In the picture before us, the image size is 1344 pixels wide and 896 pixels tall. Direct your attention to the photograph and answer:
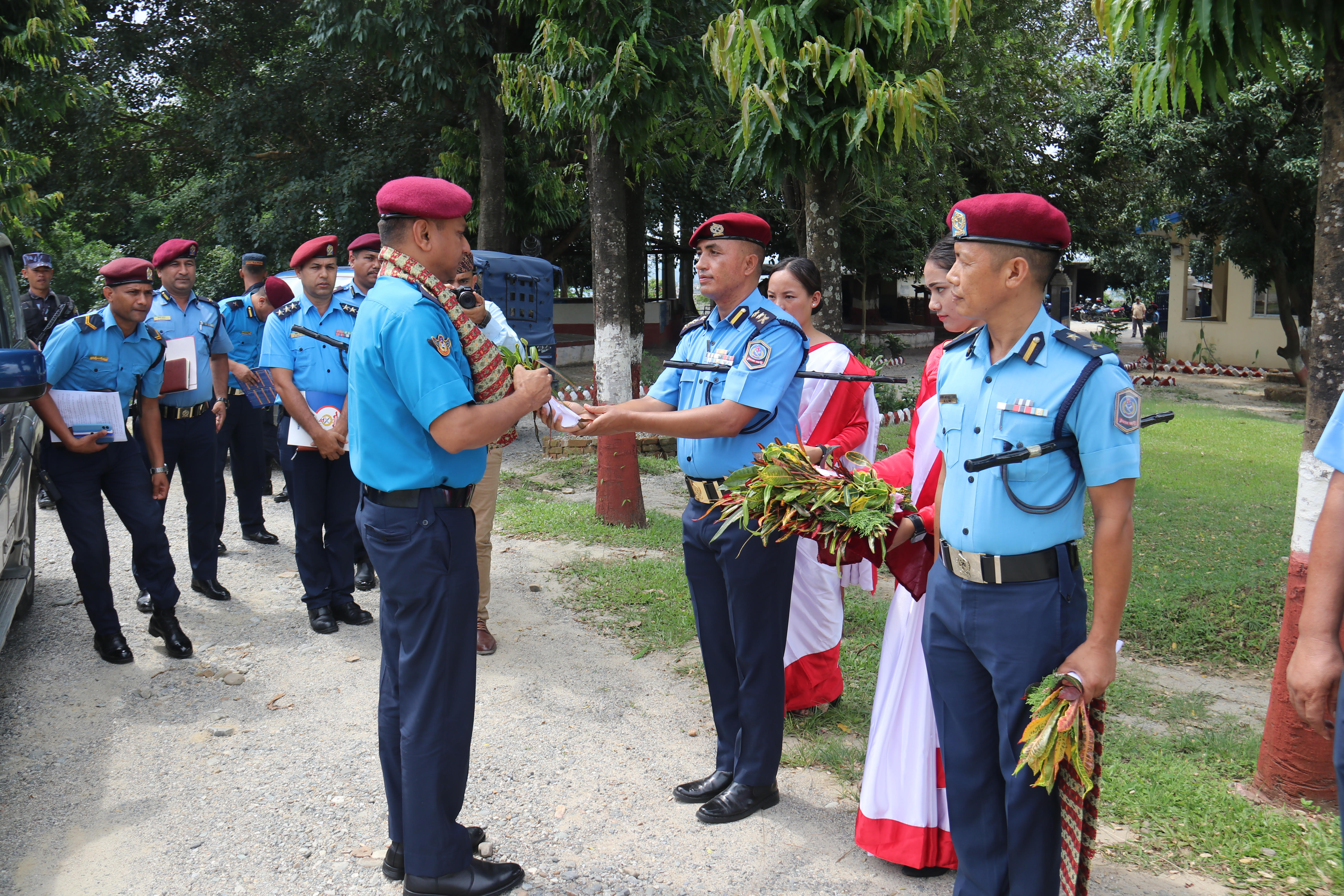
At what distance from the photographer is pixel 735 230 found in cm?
371

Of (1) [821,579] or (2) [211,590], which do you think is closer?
(1) [821,579]

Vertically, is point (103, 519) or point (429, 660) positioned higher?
point (103, 519)

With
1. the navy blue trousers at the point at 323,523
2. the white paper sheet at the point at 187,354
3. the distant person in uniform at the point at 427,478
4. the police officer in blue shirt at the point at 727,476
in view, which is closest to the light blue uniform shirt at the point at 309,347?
the navy blue trousers at the point at 323,523

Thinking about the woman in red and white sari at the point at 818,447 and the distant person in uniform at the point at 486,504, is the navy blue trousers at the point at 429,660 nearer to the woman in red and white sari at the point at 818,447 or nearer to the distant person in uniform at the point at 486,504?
the woman in red and white sari at the point at 818,447

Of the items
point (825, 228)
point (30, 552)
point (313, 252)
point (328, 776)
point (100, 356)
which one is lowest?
point (328, 776)

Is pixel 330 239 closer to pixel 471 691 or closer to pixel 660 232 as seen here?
pixel 471 691

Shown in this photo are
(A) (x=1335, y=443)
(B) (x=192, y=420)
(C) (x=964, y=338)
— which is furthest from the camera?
(B) (x=192, y=420)

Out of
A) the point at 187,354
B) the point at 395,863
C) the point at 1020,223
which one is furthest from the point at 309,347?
the point at 1020,223

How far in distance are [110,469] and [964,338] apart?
449 centimetres

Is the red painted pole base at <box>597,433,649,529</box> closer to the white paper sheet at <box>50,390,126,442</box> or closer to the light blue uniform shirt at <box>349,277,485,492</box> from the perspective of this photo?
the white paper sheet at <box>50,390,126,442</box>

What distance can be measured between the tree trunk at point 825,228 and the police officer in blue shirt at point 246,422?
406 centimetres

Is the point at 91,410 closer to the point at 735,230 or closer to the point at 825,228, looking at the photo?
the point at 735,230

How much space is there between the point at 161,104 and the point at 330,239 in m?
19.0

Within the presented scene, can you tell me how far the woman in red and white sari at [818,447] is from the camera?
4402mm
